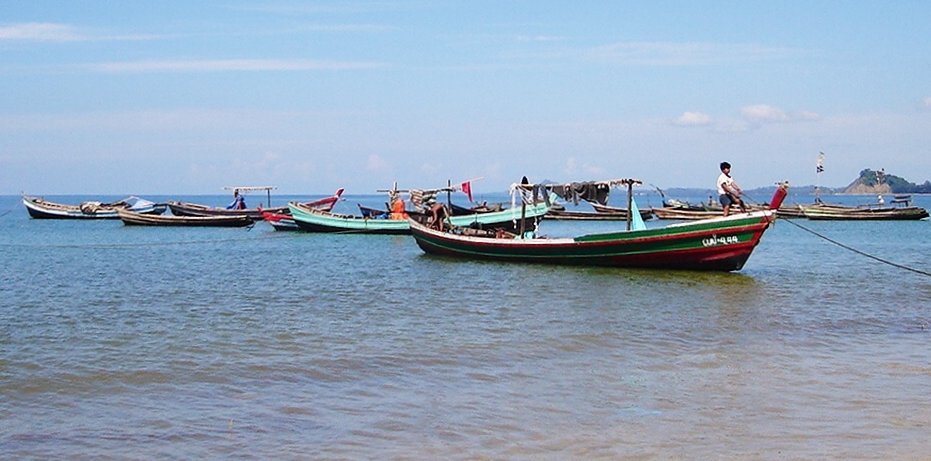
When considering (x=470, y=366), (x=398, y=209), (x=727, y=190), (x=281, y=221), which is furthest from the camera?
(x=281, y=221)

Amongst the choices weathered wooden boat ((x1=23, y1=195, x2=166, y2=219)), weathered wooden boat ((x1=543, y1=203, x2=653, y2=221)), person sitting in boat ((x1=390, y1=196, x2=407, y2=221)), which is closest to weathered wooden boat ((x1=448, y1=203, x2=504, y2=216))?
person sitting in boat ((x1=390, y1=196, x2=407, y2=221))

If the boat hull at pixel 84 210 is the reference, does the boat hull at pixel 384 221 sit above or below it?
below

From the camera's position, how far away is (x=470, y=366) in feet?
34.3

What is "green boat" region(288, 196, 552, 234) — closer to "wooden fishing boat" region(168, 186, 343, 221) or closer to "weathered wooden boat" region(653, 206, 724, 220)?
"wooden fishing boat" region(168, 186, 343, 221)

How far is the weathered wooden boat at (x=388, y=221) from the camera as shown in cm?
3117

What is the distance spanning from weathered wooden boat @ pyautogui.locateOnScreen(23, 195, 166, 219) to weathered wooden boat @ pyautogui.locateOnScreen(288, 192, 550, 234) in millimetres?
15437

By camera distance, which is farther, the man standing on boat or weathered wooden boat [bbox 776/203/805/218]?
weathered wooden boat [bbox 776/203/805/218]

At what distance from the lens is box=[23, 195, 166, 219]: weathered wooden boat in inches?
2042

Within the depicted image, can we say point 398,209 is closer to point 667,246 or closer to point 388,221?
point 388,221

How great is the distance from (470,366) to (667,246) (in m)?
10.1

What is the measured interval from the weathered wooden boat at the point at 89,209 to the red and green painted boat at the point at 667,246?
33499mm

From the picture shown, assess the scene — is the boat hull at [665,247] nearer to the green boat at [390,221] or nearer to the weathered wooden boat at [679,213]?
the green boat at [390,221]

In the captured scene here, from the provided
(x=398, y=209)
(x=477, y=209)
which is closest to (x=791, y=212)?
(x=477, y=209)

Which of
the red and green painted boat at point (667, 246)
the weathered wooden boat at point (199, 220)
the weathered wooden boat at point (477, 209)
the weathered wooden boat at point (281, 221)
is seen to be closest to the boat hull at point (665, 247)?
the red and green painted boat at point (667, 246)
